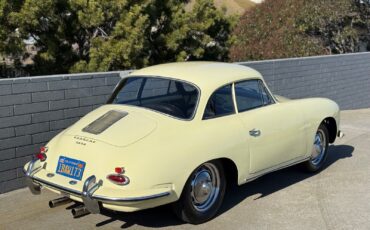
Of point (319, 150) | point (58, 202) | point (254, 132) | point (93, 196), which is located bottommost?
point (58, 202)

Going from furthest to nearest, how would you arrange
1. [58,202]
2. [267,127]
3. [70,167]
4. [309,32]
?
[309,32], [267,127], [58,202], [70,167]

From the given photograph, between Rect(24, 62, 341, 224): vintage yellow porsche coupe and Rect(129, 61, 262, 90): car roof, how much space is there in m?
0.01

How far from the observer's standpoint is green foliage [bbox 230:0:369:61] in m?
16.5

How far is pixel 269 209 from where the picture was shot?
554 centimetres

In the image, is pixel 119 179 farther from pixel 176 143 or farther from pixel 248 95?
pixel 248 95

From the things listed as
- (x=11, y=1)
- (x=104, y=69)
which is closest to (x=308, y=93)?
(x=104, y=69)

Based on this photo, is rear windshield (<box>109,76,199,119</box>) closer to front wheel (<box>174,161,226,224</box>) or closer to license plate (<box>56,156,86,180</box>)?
front wheel (<box>174,161,226,224</box>)

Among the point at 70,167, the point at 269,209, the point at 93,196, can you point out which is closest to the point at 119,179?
the point at 93,196

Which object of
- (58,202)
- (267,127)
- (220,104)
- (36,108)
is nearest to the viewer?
(58,202)

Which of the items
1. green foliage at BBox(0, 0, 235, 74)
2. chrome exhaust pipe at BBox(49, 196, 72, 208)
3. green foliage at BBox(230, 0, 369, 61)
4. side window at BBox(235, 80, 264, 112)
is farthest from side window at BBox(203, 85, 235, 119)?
green foliage at BBox(230, 0, 369, 61)

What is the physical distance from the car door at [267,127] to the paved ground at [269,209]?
433 mm

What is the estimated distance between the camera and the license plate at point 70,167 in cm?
467

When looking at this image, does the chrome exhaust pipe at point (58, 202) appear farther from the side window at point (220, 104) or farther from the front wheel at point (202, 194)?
the side window at point (220, 104)

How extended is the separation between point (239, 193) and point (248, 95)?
1.18 meters
